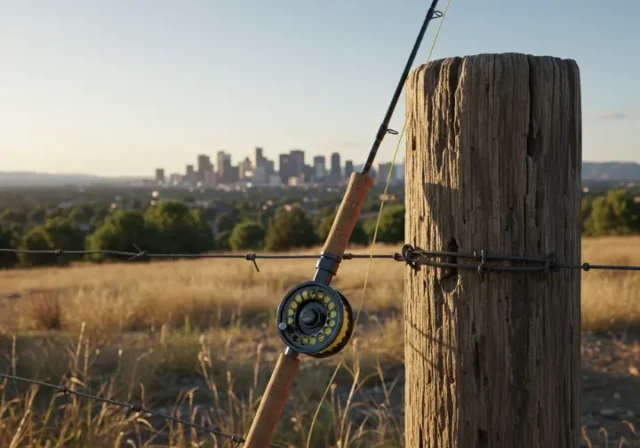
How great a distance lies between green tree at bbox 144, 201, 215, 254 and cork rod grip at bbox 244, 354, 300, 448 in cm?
3408

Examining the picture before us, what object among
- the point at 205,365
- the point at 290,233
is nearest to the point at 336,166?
the point at 290,233

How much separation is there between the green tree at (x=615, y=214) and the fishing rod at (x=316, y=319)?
3467 centimetres

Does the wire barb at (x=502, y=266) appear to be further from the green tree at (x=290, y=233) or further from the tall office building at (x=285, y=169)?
the tall office building at (x=285, y=169)

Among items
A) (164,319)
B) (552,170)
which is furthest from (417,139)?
(164,319)

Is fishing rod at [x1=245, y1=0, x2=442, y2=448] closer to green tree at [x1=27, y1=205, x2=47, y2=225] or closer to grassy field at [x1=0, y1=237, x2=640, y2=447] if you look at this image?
grassy field at [x1=0, y1=237, x2=640, y2=447]

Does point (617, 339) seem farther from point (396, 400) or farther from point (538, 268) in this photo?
point (538, 268)

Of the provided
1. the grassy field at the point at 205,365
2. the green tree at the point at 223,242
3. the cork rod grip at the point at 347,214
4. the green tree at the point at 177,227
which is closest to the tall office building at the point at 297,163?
the green tree at the point at 223,242

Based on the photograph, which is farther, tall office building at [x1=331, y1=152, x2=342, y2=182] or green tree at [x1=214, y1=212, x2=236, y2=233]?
tall office building at [x1=331, y1=152, x2=342, y2=182]

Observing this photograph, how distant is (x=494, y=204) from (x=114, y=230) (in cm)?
3272

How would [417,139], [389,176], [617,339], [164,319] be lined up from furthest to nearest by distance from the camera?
1. [164,319]
2. [617,339]
3. [389,176]
4. [417,139]

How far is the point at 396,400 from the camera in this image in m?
5.48

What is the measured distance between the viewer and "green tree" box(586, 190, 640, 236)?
34.0 m

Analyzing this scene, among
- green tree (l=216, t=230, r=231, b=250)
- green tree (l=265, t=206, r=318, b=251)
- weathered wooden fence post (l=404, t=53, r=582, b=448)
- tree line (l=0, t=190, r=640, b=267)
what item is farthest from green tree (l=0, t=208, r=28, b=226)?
weathered wooden fence post (l=404, t=53, r=582, b=448)

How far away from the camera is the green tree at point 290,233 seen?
124 feet
